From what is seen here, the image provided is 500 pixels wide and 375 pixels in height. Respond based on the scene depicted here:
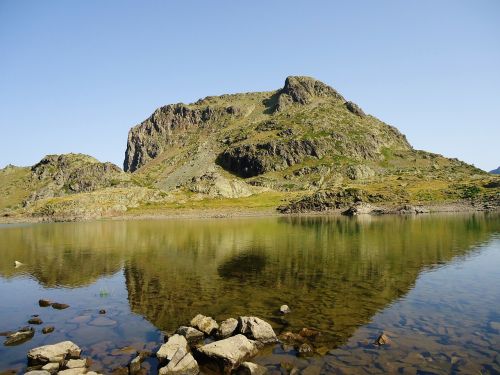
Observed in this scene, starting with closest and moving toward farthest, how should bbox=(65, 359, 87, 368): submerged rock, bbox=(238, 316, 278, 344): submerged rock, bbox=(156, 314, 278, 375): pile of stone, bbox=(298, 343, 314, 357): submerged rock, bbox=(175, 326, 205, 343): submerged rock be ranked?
bbox=(156, 314, 278, 375): pile of stone
bbox=(65, 359, 87, 368): submerged rock
bbox=(298, 343, 314, 357): submerged rock
bbox=(238, 316, 278, 344): submerged rock
bbox=(175, 326, 205, 343): submerged rock

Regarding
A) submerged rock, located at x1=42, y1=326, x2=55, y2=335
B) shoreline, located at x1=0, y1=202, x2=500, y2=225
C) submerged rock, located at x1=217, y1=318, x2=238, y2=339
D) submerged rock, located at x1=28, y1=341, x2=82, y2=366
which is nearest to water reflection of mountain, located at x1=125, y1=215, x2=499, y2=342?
submerged rock, located at x1=217, y1=318, x2=238, y2=339

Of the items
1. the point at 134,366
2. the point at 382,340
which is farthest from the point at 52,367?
the point at 382,340

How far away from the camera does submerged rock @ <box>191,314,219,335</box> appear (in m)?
26.3

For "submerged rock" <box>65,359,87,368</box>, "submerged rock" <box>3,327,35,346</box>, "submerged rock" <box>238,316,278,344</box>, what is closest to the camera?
"submerged rock" <box>65,359,87,368</box>

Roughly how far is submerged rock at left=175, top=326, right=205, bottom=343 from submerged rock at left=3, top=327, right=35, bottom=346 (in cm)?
1085

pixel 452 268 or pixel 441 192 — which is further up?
pixel 441 192

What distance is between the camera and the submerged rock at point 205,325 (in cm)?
2630

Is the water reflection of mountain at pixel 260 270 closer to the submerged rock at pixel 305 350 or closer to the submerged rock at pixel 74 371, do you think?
the submerged rock at pixel 305 350

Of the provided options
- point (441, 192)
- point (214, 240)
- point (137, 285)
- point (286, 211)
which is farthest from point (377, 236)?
point (441, 192)

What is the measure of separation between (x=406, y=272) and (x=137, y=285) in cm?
3044

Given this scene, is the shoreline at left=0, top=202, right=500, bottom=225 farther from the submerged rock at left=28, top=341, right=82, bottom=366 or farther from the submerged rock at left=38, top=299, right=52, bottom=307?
the submerged rock at left=28, top=341, right=82, bottom=366

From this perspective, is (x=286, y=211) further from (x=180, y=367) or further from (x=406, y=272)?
(x=180, y=367)

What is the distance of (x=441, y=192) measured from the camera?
188375mm

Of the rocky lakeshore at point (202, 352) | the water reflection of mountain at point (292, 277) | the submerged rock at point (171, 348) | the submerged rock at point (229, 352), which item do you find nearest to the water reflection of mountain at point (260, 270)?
the water reflection of mountain at point (292, 277)
